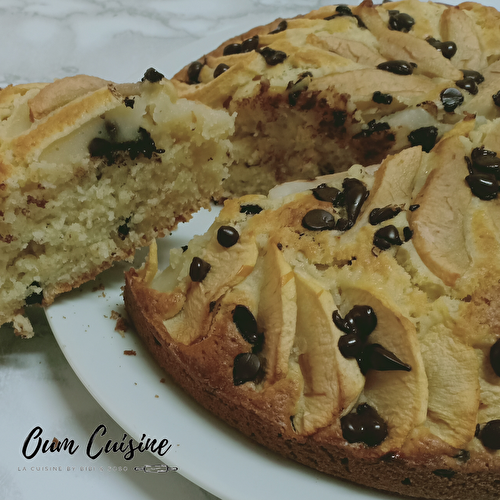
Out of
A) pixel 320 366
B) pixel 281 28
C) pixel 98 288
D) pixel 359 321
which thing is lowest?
pixel 98 288

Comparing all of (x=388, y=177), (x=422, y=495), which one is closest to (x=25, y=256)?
(x=388, y=177)

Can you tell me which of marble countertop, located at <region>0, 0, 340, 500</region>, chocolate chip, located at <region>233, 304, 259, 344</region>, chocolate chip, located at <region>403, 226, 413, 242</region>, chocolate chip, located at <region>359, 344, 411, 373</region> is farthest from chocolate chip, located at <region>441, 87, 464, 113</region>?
marble countertop, located at <region>0, 0, 340, 500</region>

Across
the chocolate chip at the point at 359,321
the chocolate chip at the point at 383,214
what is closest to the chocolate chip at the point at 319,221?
the chocolate chip at the point at 383,214

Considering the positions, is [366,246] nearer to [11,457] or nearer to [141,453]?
[141,453]

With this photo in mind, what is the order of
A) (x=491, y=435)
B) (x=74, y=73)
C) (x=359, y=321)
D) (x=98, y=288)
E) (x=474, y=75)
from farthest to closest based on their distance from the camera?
(x=74, y=73) → (x=474, y=75) → (x=98, y=288) → (x=359, y=321) → (x=491, y=435)

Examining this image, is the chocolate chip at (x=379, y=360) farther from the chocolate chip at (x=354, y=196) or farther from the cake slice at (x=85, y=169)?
the cake slice at (x=85, y=169)

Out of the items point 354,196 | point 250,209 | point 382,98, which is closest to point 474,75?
point 382,98

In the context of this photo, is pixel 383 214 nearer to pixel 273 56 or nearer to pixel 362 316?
pixel 362 316
